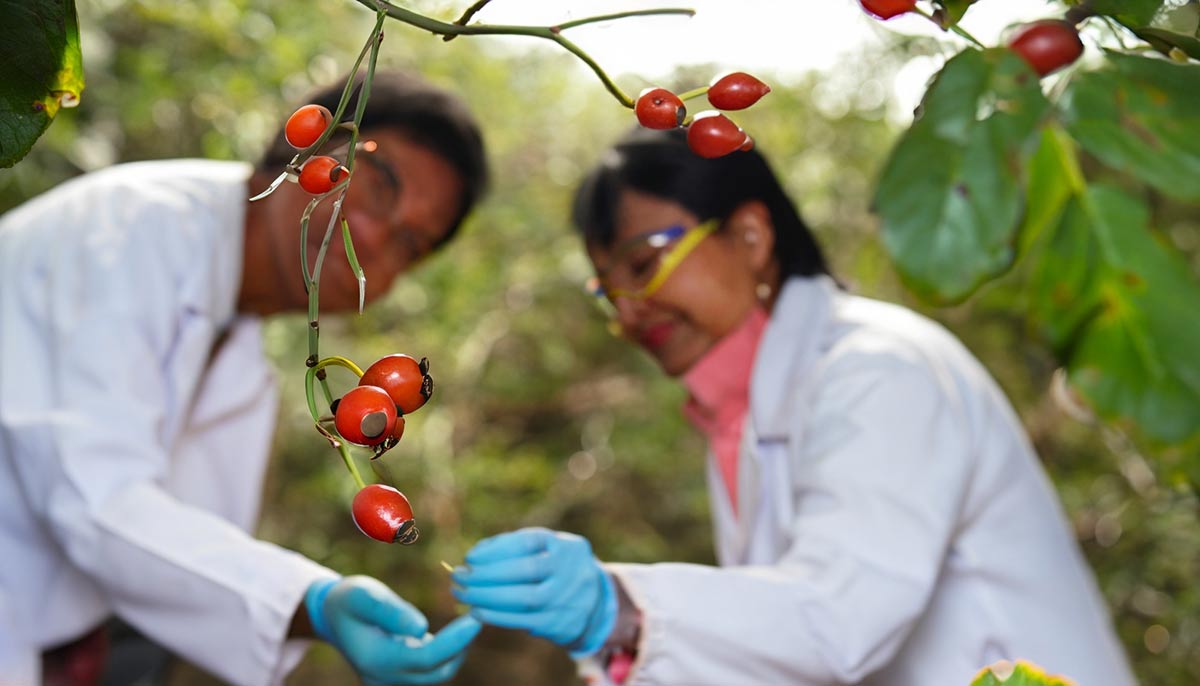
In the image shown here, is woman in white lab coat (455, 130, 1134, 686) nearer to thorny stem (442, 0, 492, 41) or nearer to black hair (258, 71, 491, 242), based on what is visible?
black hair (258, 71, 491, 242)

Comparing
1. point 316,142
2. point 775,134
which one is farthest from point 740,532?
point 775,134

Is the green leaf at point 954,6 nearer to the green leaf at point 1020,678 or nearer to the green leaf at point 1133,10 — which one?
the green leaf at point 1133,10

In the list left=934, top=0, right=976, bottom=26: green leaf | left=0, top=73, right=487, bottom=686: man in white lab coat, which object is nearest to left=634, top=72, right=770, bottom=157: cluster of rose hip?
left=934, top=0, right=976, bottom=26: green leaf

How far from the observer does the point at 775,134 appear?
2.58 m

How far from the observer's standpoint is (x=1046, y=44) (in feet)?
1.99

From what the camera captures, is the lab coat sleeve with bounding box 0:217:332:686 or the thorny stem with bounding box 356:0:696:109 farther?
the lab coat sleeve with bounding box 0:217:332:686

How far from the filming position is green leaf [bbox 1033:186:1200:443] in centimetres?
91

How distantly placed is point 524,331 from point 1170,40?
226 centimetres

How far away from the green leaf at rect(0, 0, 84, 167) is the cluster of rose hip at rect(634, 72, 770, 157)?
0.32 metres

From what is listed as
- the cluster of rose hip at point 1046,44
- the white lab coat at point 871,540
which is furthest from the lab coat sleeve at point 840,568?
the cluster of rose hip at point 1046,44

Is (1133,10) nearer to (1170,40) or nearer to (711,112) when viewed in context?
(1170,40)

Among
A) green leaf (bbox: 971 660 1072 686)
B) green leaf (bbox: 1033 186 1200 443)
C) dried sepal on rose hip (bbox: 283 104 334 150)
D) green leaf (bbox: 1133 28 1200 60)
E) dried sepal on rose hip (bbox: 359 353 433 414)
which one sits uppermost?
green leaf (bbox: 1133 28 1200 60)

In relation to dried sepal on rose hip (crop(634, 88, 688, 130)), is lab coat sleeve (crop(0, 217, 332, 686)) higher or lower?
lower

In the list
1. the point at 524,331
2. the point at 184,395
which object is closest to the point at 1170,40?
the point at 184,395
